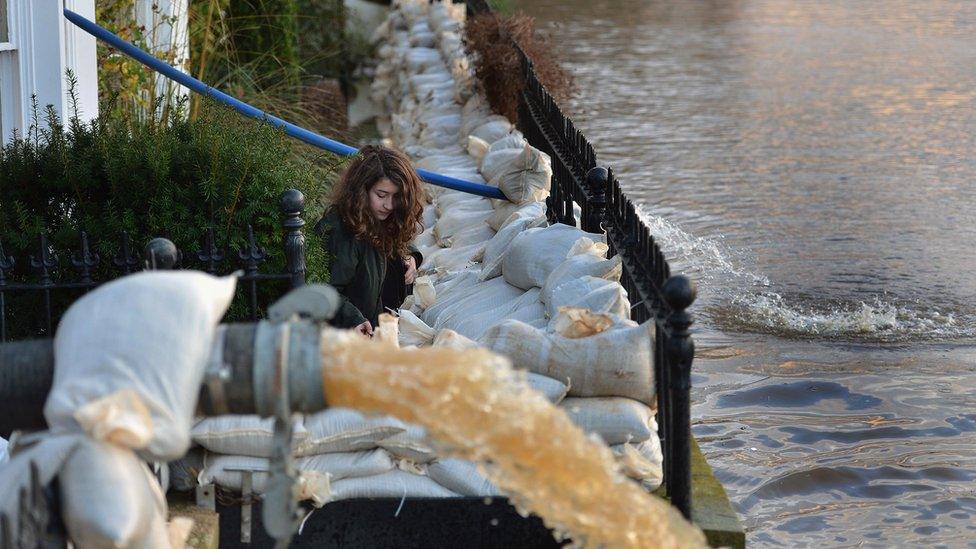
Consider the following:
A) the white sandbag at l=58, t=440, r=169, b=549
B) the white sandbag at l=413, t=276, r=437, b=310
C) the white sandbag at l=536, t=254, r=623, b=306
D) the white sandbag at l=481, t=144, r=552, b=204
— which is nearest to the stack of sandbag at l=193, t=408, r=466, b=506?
the white sandbag at l=536, t=254, r=623, b=306

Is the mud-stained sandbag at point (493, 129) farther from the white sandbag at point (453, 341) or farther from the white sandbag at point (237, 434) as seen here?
the white sandbag at point (237, 434)

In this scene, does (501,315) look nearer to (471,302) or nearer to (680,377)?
(471,302)

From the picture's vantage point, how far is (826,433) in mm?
5785

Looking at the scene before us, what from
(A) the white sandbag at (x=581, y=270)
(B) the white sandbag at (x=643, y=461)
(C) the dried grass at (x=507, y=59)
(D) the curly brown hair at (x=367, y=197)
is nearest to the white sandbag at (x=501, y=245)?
(D) the curly brown hair at (x=367, y=197)

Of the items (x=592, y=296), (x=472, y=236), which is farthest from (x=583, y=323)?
(x=472, y=236)

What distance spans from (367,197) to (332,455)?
5.11 ft

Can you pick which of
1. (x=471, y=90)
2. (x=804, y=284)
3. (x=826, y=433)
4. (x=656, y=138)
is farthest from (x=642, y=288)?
(x=656, y=138)

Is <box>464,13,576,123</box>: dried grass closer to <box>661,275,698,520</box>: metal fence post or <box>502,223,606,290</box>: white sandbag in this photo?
<box>502,223,606,290</box>: white sandbag

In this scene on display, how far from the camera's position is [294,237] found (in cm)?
461

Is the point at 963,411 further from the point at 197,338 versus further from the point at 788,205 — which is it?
the point at 197,338

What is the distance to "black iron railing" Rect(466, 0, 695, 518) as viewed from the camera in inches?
142

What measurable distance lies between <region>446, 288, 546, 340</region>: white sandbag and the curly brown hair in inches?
17.2

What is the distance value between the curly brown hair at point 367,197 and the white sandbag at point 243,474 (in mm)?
1621

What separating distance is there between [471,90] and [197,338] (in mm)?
8483
